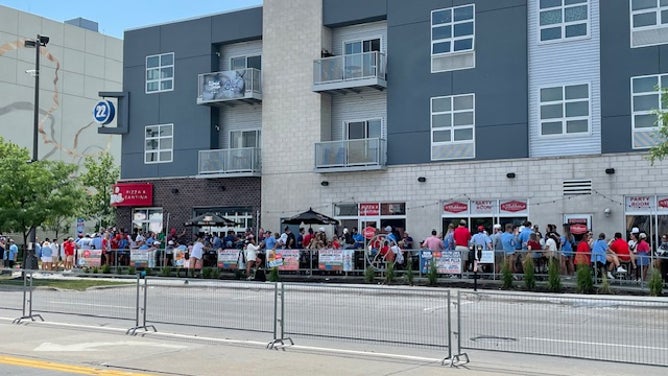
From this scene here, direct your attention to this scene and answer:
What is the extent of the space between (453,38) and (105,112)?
55.7 feet

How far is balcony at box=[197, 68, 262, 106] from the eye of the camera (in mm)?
32219

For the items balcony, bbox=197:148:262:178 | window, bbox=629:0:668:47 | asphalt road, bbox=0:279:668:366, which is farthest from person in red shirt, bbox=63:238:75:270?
window, bbox=629:0:668:47

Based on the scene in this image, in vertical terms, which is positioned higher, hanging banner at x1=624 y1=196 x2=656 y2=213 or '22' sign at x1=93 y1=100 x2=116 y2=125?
'22' sign at x1=93 y1=100 x2=116 y2=125

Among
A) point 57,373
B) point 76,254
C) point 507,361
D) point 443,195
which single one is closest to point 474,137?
point 443,195

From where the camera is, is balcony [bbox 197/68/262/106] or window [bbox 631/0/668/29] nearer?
window [bbox 631/0/668/29]

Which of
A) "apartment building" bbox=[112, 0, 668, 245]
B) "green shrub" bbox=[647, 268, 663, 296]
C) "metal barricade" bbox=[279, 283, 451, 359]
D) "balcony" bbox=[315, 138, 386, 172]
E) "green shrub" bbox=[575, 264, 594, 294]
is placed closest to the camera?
"metal barricade" bbox=[279, 283, 451, 359]


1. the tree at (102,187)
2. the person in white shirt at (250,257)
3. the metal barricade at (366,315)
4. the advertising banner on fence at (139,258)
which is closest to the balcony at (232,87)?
the advertising banner on fence at (139,258)

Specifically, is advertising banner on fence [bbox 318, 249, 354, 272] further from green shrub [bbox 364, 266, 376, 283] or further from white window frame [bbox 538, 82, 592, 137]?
white window frame [bbox 538, 82, 592, 137]

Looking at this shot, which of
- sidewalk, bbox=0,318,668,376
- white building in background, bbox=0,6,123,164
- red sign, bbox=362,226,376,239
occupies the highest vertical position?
white building in background, bbox=0,6,123,164

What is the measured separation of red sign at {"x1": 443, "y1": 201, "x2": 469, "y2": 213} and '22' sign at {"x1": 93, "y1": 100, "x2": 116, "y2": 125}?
16.9 m

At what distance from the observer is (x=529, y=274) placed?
69.8ft

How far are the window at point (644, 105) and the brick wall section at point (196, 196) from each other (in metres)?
14.7

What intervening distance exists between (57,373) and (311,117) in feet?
74.4

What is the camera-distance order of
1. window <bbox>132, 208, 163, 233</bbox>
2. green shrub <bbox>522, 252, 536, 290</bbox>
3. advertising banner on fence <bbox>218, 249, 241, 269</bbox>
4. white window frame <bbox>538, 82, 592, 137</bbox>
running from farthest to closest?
window <bbox>132, 208, 163, 233</bbox>
advertising banner on fence <bbox>218, 249, 241, 269</bbox>
white window frame <bbox>538, 82, 592, 137</bbox>
green shrub <bbox>522, 252, 536, 290</bbox>
